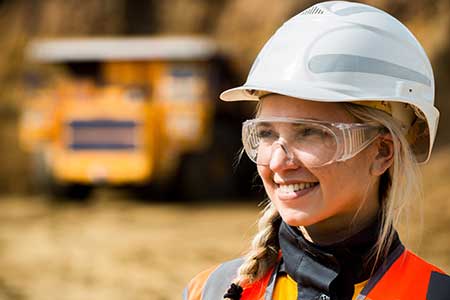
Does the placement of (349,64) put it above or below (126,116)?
above

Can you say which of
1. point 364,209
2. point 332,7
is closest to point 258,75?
point 332,7

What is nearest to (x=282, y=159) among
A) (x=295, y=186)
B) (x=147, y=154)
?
(x=295, y=186)

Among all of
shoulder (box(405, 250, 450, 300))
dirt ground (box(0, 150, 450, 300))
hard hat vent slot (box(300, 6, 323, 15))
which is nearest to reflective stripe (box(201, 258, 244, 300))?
shoulder (box(405, 250, 450, 300))

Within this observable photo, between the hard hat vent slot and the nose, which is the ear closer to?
the nose

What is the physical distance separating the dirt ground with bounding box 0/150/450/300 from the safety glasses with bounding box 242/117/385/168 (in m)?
3.13

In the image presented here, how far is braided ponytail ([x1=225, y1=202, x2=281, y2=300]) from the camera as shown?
181 centimetres

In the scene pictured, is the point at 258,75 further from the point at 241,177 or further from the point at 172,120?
the point at 241,177

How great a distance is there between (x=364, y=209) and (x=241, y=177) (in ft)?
32.8

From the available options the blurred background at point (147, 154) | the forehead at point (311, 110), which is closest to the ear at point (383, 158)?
the forehead at point (311, 110)

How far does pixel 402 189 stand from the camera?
1.83m

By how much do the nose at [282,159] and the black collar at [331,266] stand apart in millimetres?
163

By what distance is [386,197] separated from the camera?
1884mm

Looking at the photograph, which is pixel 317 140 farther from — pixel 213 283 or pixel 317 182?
pixel 213 283

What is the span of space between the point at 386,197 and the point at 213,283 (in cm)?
45
